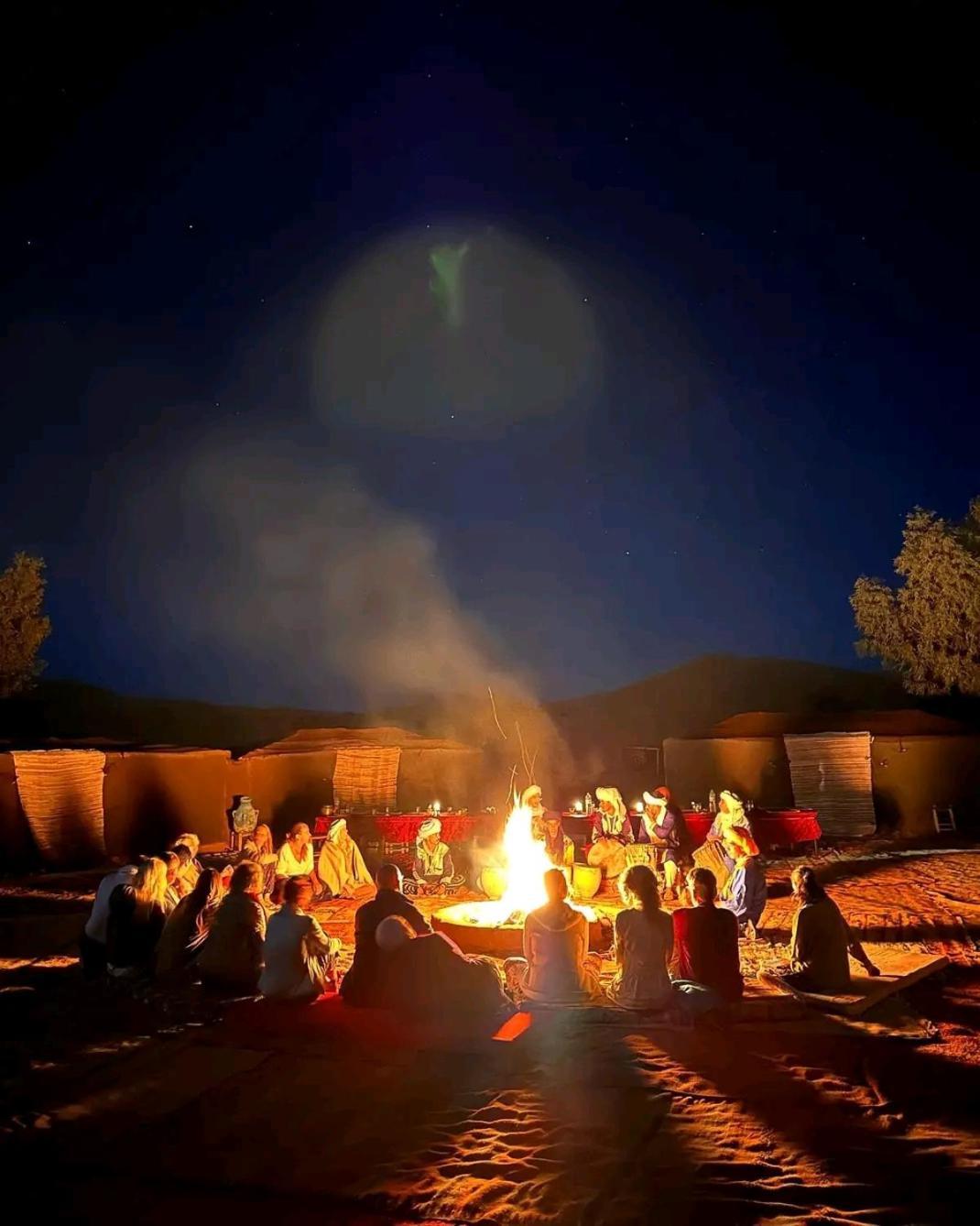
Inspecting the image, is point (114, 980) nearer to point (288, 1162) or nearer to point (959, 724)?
point (288, 1162)

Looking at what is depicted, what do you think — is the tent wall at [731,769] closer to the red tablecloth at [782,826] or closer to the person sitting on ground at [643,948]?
the red tablecloth at [782,826]

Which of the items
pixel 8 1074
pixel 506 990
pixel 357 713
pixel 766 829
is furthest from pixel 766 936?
pixel 357 713

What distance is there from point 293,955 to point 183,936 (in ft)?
4.79

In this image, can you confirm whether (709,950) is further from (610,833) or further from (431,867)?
(431,867)

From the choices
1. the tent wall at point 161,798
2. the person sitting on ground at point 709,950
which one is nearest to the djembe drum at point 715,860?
the person sitting on ground at point 709,950

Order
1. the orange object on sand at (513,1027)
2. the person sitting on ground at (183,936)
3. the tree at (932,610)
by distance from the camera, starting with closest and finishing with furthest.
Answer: the orange object on sand at (513,1027), the person sitting on ground at (183,936), the tree at (932,610)

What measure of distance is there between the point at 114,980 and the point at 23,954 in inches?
98.3

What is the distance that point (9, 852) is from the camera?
1519cm

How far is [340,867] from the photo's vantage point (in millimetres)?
12219

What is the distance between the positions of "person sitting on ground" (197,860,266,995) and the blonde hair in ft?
3.21

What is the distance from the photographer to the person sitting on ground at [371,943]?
649 centimetres

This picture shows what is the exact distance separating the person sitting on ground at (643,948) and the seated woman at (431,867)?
21.1ft

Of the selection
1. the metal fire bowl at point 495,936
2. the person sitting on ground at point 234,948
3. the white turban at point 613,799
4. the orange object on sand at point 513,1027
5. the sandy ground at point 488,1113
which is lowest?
the sandy ground at point 488,1113

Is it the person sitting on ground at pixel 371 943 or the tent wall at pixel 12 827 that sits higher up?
the tent wall at pixel 12 827
